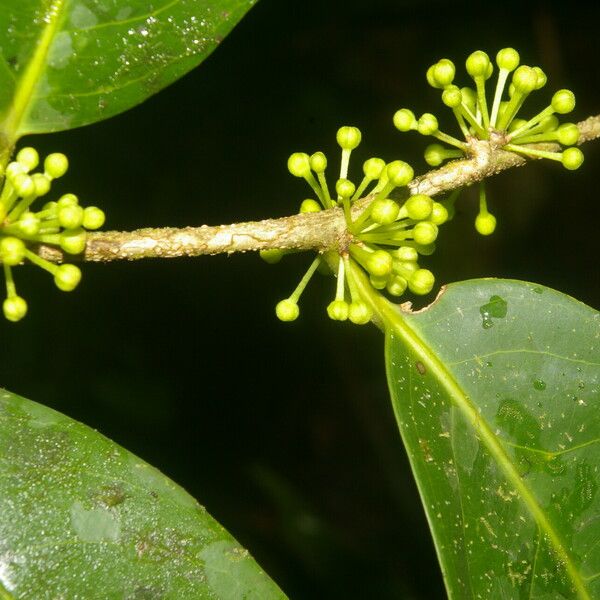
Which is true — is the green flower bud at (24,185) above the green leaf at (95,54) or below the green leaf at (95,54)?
below

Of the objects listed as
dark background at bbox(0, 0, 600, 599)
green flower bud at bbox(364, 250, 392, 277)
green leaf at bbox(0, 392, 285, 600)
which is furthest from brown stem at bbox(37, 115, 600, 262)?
dark background at bbox(0, 0, 600, 599)

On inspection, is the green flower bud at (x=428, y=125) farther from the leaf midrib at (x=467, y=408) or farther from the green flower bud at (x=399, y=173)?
the leaf midrib at (x=467, y=408)

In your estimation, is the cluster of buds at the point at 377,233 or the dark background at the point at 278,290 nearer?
the cluster of buds at the point at 377,233

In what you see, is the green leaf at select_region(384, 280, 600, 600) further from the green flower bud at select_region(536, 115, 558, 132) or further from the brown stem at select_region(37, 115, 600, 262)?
the green flower bud at select_region(536, 115, 558, 132)

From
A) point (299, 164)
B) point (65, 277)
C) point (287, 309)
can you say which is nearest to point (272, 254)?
point (287, 309)

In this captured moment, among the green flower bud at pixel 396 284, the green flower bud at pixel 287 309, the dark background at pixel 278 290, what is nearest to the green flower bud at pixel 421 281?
the green flower bud at pixel 396 284

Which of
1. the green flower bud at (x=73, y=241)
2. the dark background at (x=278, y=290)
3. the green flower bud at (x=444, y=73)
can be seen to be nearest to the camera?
the green flower bud at (x=73, y=241)
